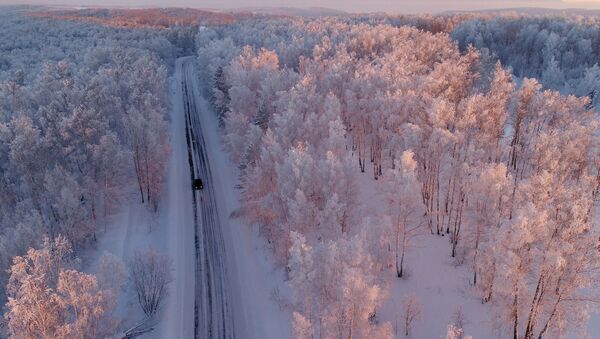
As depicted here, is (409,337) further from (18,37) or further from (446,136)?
(18,37)

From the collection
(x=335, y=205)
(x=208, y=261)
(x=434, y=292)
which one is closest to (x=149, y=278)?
(x=208, y=261)

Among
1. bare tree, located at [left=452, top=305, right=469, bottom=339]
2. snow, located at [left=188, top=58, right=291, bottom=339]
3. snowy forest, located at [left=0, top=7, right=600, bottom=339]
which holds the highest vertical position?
snowy forest, located at [left=0, top=7, right=600, bottom=339]

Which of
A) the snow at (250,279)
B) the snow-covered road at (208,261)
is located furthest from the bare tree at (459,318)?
the snow-covered road at (208,261)

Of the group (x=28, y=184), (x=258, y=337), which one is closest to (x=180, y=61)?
(x=28, y=184)

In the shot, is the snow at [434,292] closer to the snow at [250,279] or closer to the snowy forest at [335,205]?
the snowy forest at [335,205]

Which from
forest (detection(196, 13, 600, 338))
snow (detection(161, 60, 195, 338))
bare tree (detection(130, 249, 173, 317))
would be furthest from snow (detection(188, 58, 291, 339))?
bare tree (detection(130, 249, 173, 317))

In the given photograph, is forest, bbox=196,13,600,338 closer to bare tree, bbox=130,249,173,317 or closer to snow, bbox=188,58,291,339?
snow, bbox=188,58,291,339
